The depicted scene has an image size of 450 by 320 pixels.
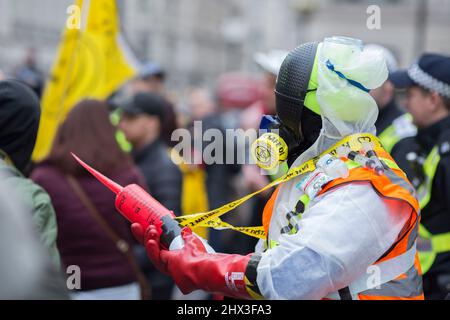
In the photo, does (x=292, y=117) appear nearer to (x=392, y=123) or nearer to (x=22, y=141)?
(x=22, y=141)

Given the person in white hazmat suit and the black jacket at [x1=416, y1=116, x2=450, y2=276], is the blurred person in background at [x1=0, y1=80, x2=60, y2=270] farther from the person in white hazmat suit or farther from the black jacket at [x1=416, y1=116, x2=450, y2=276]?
the black jacket at [x1=416, y1=116, x2=450, y2=276]

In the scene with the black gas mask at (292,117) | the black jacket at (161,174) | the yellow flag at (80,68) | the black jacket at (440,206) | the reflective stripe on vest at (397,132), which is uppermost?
the black gas mask at (292,117)

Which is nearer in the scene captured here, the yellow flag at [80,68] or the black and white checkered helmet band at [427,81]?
the black and white checkered helmet band at [427,81]

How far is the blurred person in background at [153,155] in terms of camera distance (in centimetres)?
555

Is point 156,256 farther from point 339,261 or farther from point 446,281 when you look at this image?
point 446,281

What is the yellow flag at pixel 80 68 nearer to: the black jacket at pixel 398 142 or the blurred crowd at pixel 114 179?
the blurred crowd at pixel 114 179

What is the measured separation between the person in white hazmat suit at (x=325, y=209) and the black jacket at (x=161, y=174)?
271cm

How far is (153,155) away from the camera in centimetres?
581

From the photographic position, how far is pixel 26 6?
900 inches

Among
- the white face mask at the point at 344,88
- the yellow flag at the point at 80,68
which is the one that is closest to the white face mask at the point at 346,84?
the white face mask at the point at 344,88

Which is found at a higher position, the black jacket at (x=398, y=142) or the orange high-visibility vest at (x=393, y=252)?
the orange high-visibility vest at (x=393, y=252)

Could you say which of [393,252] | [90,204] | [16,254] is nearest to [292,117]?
[393,252]

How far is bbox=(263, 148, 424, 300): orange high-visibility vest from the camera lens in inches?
101
